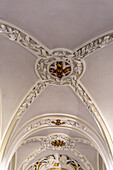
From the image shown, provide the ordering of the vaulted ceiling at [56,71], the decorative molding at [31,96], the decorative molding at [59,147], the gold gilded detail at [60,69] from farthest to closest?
the decorative molding at [59,147]
the decorative molding at [31,96]
the gold gilded detail at [60,69]
the vaulted ceiling at [56,71]

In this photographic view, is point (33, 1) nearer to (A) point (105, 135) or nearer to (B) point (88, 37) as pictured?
(B) point (88, 37)

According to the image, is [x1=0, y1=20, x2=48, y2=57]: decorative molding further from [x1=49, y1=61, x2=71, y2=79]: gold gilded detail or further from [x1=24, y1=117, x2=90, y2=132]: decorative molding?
[x1=24, y1=117, x2=90, y2=132]: decorative molding

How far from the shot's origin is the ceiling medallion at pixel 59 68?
26.3 ft

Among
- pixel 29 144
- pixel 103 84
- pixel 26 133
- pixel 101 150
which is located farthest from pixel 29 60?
pixel 29 144

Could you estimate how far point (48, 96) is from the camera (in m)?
9.65

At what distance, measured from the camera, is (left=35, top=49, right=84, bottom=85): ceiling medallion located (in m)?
8.02

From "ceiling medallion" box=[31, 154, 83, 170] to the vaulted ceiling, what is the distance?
2.60 meters

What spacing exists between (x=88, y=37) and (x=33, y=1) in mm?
1769

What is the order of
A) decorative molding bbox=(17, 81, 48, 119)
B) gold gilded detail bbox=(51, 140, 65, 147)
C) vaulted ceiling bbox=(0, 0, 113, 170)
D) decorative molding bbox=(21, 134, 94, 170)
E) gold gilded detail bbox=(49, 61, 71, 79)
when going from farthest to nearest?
gold gilded detail bbox=(51, 140, 65, 147) < decorative molding bbox=(21, 134, 94, 170) < decorative molding bbox=(17, 81, 48, 119) < gold gilded detail bbox=(49, 61, 71, 79) < vaulted ceiling bbox=(0, 0, 113, 170)

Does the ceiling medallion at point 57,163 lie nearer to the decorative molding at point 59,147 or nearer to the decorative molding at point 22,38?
the decorative molding at point 59,147

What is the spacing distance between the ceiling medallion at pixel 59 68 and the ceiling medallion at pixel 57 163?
21.9ft

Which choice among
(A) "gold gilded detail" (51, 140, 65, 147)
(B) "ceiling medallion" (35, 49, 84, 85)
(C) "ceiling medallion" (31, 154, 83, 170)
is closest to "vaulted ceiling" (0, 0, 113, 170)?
(B) "ceiling medallion" (35, 49, 84, 85)

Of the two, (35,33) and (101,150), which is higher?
(35,33)

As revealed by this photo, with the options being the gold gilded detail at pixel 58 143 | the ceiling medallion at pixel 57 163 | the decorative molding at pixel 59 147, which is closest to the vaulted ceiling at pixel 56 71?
the decorative molding at pixel 59 147
